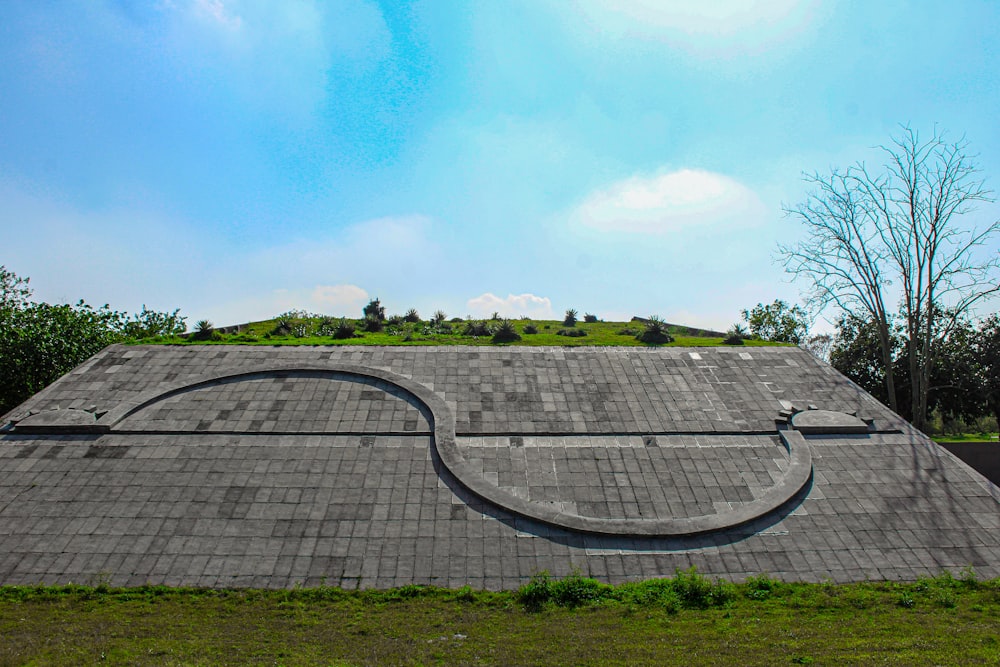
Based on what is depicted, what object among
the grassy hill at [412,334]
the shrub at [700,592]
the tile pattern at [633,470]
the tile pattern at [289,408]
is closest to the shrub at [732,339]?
the grassy hill at [412,334]

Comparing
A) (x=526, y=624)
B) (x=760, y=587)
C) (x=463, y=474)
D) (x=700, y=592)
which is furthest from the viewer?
(x=463, y=474)

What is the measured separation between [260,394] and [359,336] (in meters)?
7.40

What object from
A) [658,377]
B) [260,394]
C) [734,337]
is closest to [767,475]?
[658,377]

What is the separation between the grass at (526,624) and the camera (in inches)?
426

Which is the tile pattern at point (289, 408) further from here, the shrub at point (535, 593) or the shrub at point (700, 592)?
the shrub at point (700, 592)

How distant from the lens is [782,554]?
15.3 meters

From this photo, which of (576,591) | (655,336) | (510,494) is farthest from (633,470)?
(655,336)

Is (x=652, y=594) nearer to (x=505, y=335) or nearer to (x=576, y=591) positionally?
(x=576, y=591)

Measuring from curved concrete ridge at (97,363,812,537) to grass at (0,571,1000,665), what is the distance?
1989 millimetres

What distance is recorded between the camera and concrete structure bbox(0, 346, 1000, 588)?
1505 cm

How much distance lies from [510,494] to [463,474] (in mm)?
1666

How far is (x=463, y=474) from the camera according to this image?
698 inches

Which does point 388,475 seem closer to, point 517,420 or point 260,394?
point 517,420

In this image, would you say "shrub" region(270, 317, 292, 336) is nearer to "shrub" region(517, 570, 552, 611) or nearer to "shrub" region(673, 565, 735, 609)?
"shrub" region(517, 570, 552, 611)
